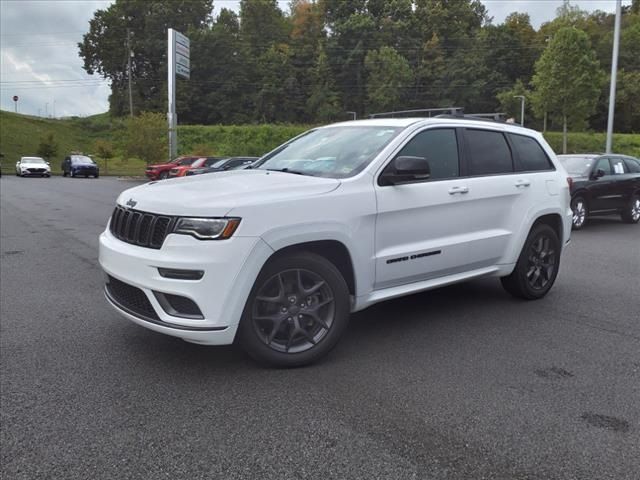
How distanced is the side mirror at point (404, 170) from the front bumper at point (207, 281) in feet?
3.94

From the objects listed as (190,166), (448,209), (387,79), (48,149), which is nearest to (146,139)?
(190,166)

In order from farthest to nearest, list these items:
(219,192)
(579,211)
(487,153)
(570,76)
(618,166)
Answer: (570,76), (618,166), (579,211), (487,153), (219,192)

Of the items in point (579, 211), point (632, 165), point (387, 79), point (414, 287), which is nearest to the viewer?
point (414, 287)

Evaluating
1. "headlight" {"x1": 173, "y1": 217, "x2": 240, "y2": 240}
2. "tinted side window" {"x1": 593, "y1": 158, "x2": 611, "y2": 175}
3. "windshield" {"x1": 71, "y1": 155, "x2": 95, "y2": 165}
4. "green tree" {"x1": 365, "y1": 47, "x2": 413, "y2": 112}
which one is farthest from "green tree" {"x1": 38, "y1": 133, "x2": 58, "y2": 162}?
"headlight" {"x1": 173, "y1": 217, "x2": 240, "y2": 240}

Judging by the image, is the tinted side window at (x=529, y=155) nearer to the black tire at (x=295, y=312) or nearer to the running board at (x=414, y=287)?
the running board at (x=414, y=287)

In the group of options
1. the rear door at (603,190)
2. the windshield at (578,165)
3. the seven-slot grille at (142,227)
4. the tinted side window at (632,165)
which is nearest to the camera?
the seven-slot grille at (142,227)

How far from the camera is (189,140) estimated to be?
5738 cm

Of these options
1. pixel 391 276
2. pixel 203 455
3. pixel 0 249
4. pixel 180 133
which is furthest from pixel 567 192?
pixel 180 133

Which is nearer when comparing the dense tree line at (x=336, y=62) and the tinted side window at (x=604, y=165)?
the tinted side window at (x=604, y=165)

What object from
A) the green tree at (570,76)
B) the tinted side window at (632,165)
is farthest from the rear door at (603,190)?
the green tree at (570,76)

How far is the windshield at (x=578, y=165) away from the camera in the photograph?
12.1m

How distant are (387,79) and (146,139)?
151 feet

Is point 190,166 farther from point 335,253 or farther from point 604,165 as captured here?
point 335,253

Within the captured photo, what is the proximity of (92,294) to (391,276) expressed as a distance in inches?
134
